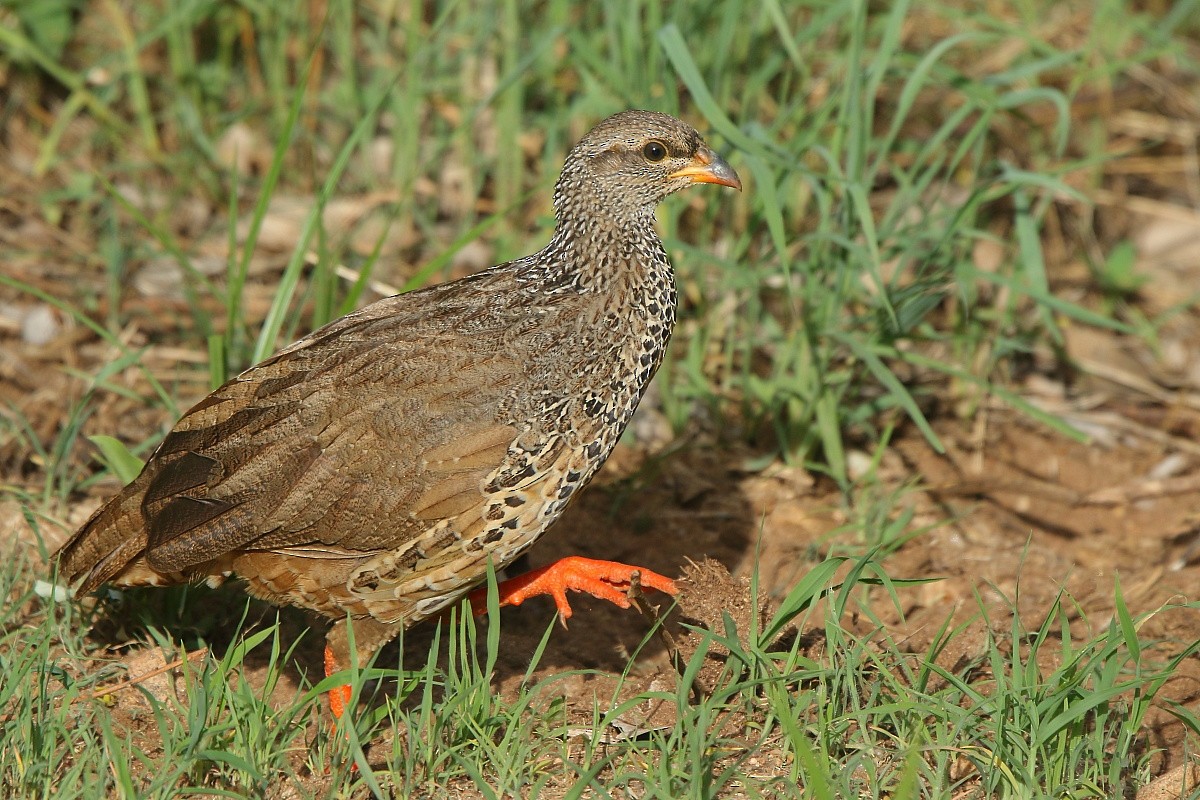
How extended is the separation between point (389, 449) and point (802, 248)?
9.14ft

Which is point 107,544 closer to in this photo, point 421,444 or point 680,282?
point 421,444

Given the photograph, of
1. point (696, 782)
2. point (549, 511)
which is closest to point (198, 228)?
point (549, 511)

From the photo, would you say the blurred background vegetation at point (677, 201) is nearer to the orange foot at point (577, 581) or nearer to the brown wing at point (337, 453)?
the brown wing at point (337, 453)

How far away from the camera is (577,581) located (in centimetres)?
443

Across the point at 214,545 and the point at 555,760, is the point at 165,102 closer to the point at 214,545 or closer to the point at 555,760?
the point at 214,545

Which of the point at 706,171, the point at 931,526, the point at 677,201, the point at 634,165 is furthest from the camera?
the point at 677,201

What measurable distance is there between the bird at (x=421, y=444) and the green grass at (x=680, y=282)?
27cm

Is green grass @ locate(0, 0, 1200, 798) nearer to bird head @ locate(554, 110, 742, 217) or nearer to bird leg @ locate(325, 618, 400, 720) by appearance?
bird leg @ locate(325, 618, 400, 720)

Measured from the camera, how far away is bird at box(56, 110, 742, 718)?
4.03m

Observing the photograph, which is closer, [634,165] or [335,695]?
[335,695]

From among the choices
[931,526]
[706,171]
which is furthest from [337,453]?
[931,526]

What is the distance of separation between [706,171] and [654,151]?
190 millimetres

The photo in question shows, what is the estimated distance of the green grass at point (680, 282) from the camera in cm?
384

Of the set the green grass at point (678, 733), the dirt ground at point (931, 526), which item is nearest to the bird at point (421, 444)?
the green grass at point (678, 733)
